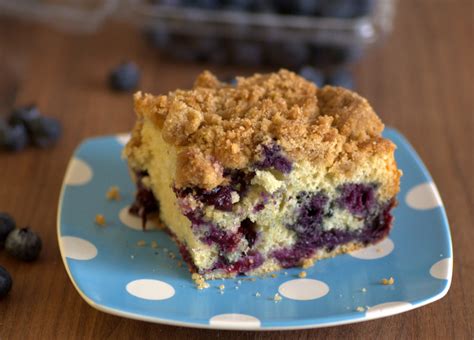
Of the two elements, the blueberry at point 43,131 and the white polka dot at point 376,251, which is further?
the blueberry at point 43,131

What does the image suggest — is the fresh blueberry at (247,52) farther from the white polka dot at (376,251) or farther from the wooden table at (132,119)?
the white polka dot at (376,251)

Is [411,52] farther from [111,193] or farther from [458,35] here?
[111,193]

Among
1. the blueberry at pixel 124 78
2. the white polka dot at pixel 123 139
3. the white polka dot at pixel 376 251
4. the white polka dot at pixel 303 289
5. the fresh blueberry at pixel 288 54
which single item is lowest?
the white polka dot at pixel 303 289

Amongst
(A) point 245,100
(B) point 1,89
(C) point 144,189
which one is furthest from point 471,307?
(B) point 1,89

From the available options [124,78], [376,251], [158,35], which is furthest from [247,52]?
[376,251]

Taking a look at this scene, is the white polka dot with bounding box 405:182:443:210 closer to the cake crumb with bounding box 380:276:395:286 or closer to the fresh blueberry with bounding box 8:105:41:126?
the cake crumb with bounding box 380:276:395:286

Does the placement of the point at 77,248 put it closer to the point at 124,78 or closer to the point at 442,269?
the point at 442,269

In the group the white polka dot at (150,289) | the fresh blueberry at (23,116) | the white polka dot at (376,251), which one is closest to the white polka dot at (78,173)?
the fresh blueberry at (23,116)
